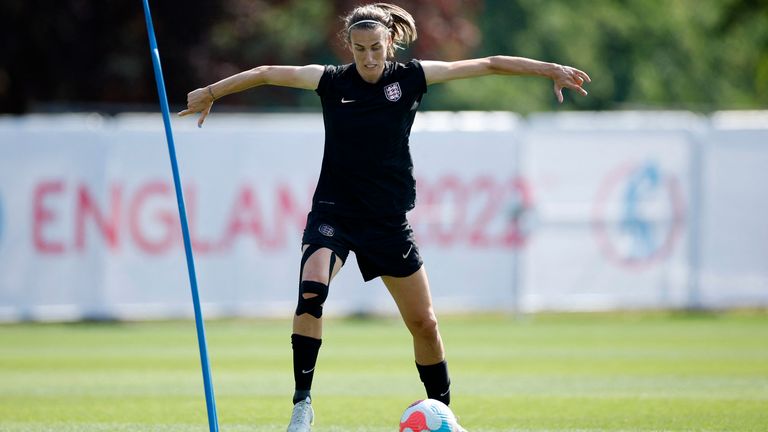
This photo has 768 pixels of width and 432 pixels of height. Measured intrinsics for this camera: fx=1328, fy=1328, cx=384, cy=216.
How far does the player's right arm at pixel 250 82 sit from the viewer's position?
25.6 ft

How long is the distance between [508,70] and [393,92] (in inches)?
27.7

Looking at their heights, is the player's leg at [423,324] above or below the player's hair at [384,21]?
below

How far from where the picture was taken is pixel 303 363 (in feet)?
25.5

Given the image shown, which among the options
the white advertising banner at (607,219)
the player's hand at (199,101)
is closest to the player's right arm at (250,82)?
the player's hand at (199,101)

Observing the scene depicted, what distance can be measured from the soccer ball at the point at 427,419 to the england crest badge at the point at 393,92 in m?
1.82

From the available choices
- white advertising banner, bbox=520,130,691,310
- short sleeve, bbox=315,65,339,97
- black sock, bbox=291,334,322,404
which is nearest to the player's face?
short sleeve, bbox=315,65,339,97

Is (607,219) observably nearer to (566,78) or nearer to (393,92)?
(566,78)

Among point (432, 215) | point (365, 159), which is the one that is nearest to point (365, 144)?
point (365, 159)

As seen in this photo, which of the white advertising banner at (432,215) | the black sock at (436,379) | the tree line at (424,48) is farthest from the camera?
the tree line at (424,48)

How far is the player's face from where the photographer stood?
7.80m

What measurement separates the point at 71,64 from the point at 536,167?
10098mm

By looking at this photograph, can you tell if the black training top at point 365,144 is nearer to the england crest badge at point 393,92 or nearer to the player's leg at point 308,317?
the england crest badge at point 393,92

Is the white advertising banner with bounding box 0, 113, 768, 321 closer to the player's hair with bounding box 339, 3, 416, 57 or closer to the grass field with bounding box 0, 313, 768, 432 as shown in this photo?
the grass field with bounding box 0, 313, 768, 432

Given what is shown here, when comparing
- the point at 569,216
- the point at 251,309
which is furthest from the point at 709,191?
the point at 251,309
